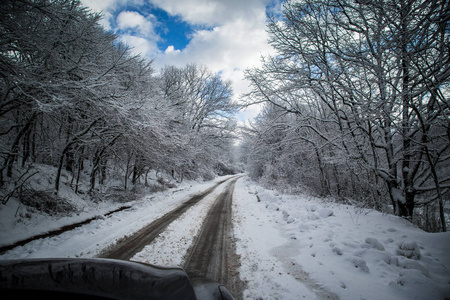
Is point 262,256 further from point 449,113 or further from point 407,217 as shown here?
point 449,113

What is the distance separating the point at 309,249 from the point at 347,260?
82cm

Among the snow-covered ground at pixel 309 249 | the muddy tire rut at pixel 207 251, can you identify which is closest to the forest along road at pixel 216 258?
the muddy tire rut at pixel 207 251

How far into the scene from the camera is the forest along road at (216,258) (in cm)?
302

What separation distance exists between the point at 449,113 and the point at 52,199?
12.0 m

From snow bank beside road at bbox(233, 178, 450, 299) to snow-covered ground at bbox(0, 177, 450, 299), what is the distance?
0.01 metres

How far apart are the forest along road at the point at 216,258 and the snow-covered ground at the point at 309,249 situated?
0.19 m

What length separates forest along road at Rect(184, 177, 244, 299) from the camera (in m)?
3.02

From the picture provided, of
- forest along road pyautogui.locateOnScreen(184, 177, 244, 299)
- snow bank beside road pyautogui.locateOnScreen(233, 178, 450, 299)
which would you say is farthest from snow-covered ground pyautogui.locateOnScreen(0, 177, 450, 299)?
forest along road pyautogui.locateOnScreen(184, 177, 244, 299)

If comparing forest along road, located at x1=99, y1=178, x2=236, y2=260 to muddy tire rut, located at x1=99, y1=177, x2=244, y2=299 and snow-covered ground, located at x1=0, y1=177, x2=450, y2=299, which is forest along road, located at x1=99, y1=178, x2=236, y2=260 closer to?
muddy tire rut, located at x1=99, y1=177, x2=244, y2=299

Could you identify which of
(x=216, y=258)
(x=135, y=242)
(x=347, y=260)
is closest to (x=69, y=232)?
(x=135, y=242)

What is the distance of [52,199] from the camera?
6.32 m

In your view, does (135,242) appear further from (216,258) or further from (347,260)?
(347,260)

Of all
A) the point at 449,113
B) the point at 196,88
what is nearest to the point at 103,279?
the point at 449,113

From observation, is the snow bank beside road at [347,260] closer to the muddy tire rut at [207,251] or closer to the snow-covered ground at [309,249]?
the snow-covered ground at [309,249]
